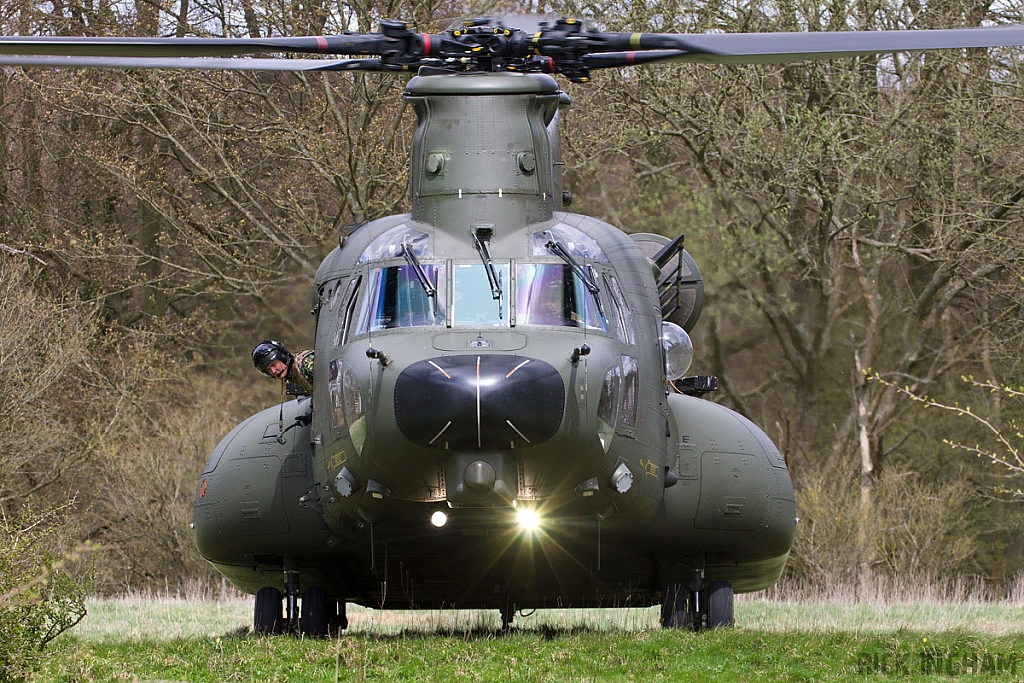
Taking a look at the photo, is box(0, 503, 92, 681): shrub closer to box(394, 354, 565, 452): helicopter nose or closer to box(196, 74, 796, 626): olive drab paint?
box(196, 74, 796, 626): olive drab paint

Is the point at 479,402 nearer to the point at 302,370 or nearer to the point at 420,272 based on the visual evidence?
the point at 420,272

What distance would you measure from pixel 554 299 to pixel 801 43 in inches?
89.9

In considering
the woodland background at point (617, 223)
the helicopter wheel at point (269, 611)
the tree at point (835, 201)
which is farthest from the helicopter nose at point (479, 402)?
the tree at point (835, 201)

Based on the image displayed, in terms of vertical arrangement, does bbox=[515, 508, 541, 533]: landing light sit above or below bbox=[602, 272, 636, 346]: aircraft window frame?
below

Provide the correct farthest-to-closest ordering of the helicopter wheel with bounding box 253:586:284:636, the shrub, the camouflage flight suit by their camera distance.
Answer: the helicopter wheel with bounding box 253:586:284:636
the camouflage flight suit
the shrub

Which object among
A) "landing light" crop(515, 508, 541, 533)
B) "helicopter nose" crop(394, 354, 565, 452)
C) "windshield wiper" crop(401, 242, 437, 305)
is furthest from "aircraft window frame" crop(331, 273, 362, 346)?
"landing light" crop(515, 508, 541, 533)

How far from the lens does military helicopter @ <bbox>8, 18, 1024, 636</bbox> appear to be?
945 cm

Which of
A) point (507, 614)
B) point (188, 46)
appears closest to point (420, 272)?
point (188, 46)

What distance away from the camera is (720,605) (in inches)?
471

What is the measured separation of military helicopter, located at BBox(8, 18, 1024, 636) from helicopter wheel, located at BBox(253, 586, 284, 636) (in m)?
0.02

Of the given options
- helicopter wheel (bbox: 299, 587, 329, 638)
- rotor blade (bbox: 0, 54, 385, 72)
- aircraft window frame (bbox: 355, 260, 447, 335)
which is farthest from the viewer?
helicopter wheel (bbox: 299, 587, 329, 638)

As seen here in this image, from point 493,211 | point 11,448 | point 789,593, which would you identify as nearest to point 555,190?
point 493,211

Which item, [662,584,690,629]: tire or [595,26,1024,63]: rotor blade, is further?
[662,584,690,629]: tire

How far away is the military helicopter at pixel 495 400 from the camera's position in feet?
31.0
